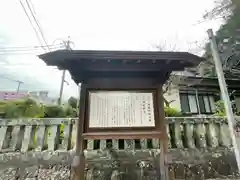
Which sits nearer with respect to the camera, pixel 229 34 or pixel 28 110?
pixel 28 110

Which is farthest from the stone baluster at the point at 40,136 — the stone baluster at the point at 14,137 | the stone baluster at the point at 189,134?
the stone baluster at the point at 189,134

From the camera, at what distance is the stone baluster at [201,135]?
3.66 meters

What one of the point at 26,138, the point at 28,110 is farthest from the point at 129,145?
the point at 28,110

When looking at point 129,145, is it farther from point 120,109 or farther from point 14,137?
point 14,137

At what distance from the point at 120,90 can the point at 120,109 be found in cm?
31

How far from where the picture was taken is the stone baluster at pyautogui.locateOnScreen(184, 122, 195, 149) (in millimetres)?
3623

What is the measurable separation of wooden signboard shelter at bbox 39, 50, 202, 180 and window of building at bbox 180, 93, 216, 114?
327 inches

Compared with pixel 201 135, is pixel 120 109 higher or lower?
higher

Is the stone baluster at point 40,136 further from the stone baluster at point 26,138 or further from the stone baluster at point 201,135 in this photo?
the stone baluster at point 201,135

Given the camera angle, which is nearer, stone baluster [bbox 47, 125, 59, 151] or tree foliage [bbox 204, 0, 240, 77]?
stone baluster [bbox 47, 125, 59, 151]

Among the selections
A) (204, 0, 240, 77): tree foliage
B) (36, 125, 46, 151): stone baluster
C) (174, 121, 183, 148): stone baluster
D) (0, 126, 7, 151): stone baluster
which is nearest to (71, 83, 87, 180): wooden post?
(36, 125, 46, 151): stone baluster

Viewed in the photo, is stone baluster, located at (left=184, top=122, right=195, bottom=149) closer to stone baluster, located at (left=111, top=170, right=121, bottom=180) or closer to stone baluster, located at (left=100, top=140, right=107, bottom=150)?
stone baluster, located at (left=111, top=170, right=121, bottom=180)

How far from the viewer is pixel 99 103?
9.13 ft

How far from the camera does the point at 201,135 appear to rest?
372cm
